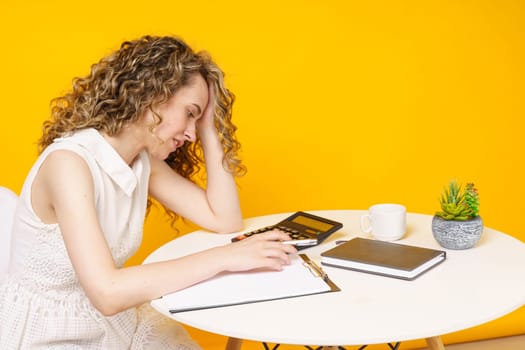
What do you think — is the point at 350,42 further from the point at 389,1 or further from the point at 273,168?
the point at 273,168

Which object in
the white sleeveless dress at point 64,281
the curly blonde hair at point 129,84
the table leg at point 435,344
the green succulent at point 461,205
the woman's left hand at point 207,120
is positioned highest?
the curly blonde hair at point 129,84

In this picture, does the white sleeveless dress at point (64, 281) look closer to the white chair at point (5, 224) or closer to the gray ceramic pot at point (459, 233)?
the white chair at point (5, 224)

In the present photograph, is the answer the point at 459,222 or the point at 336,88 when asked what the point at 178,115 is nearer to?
the point at 459,222

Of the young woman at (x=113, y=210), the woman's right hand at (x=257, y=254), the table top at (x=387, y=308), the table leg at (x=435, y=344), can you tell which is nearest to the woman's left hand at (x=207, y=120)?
the young woman at (x=113, y=210)

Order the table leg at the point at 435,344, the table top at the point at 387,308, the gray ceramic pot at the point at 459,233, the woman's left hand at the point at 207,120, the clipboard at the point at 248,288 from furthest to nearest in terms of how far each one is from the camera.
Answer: the woman's left hand at the point at 207,120
the table leg at the point at 435,344
the gray ceramic pot at the point at 459,233
the clipboard at the point at 248,288
the table top at the point at 387,308

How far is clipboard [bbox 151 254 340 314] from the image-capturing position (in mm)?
1157

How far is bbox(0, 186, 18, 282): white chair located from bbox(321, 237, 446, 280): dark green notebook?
80 centimetres

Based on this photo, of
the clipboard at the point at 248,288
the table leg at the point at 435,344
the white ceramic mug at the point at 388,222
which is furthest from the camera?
the table leg at the point at 435,344

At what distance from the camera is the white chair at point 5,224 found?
160 centimetres

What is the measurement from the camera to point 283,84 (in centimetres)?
234

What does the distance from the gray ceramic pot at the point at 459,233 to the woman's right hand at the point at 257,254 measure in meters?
0.33

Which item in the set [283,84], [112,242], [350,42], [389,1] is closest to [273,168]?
[283,84]

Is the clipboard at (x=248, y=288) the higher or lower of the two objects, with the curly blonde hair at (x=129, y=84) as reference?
lower

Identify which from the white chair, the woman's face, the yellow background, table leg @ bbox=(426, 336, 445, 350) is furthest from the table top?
the yellow background
